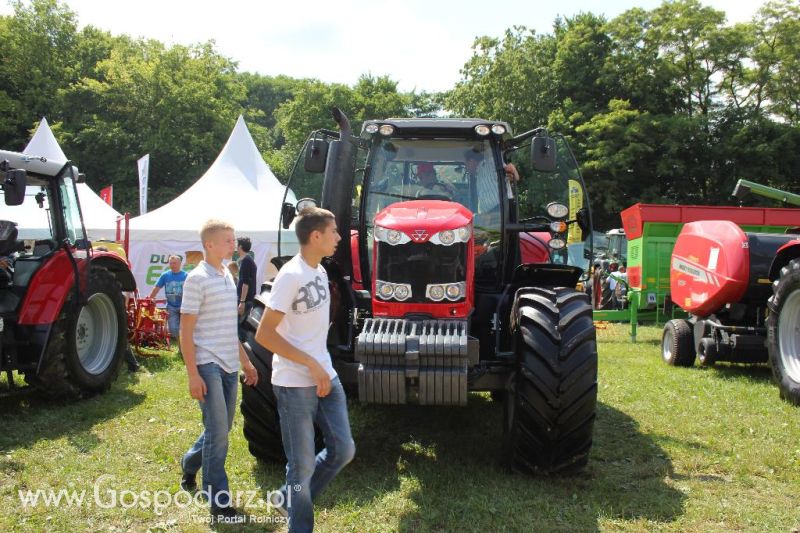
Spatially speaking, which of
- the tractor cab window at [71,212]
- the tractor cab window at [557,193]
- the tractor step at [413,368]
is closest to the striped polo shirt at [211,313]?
the tractor step at [413,368]

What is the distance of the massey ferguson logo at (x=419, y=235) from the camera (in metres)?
4.34

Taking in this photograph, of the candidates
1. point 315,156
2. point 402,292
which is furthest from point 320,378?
point 315,156

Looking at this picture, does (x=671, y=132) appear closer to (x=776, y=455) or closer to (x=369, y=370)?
(x=776, y=455)

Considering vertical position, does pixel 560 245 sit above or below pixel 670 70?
below

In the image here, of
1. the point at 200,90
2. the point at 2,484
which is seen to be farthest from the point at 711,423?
the point at 200,90

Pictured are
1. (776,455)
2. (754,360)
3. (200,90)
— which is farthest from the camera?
(200,90)

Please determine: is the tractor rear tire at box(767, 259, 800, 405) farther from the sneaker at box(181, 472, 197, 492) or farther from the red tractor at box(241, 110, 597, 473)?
the sneaker at box(181, 472, 197, 492)

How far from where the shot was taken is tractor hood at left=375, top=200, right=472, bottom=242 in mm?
4348

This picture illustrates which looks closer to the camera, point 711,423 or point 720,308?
point 711,423

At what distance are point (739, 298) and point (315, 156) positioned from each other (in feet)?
17.4

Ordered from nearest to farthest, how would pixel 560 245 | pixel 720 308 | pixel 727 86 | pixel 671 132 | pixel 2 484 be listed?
pixel 2 484 → pixel 560 245 → pixel 720 308 → pixel 671 132 → pixel 727 86

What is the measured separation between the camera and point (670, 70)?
25.5m

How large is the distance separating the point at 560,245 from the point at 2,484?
4.04 metres

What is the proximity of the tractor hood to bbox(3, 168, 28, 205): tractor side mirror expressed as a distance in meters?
3.17
